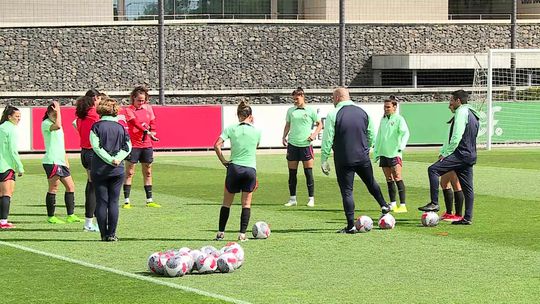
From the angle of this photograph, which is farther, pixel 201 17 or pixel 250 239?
pixel 201 17

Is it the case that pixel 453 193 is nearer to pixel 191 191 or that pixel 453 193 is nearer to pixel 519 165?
pixel 191 191

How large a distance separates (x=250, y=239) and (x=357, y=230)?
170cm

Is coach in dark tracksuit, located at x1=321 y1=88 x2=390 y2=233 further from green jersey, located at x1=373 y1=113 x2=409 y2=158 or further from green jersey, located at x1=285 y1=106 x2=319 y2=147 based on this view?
green jersey, located at x1=285 y1=106 x2=319 y2=147

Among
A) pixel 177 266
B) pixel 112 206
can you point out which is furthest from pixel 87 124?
pixel 177 266

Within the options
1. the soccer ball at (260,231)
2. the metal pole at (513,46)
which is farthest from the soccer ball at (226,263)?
the metal pole at (513,46)

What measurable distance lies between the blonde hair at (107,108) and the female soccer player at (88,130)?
3.39ft

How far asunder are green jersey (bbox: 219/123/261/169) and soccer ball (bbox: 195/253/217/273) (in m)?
2.95

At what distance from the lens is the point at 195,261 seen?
13.8 metres

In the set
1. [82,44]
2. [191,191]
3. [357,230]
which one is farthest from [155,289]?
[82,44]

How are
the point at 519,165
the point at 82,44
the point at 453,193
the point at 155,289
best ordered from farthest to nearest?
the point at 82,44
the point at 519,165
the point at 453,193
the point at 155,289

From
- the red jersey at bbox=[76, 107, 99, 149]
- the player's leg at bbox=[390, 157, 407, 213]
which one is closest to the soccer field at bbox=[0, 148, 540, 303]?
the player's leg at bbox=[390, 157, 407, 213]

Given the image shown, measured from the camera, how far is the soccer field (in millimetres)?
12531

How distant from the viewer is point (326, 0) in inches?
2387

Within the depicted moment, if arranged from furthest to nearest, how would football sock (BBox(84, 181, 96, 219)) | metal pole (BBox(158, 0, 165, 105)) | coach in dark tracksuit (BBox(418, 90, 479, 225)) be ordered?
metal pole (BBox(158, 0, 165, 105)) → coach in dark tracksuit (BBox(418, 90, 479, 225)) → football sock (BBox(84, 181, 96, 219))
